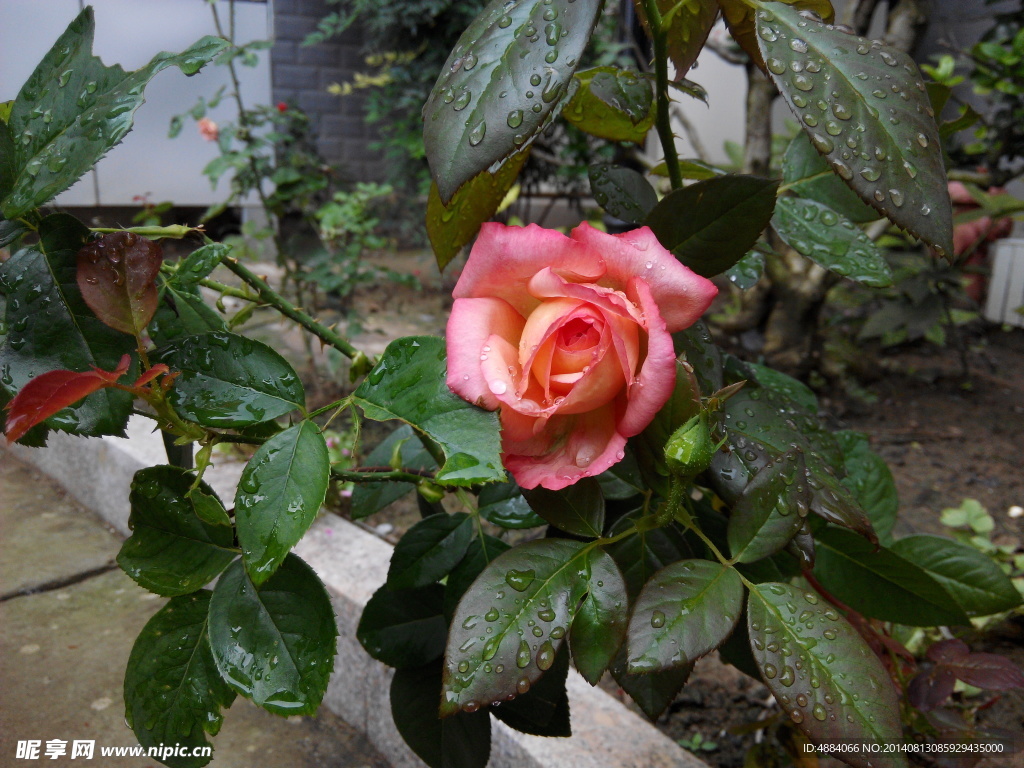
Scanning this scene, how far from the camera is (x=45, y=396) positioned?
41 centimetres

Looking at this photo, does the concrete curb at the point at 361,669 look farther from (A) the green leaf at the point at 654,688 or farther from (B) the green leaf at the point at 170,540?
(A) the green leaf at the point at 654,688

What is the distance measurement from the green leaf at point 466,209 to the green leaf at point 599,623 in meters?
0.26

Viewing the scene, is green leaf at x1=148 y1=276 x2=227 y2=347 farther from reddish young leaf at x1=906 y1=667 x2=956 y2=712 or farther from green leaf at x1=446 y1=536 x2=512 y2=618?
reddish young leaf at x1=906 y1=667 x2=956 y2=712

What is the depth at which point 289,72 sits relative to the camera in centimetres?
562

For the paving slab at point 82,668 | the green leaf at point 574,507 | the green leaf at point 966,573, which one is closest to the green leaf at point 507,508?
the green leaf at point 574,507

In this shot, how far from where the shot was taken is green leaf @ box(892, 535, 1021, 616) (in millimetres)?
888

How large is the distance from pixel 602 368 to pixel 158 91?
4384 millimetres

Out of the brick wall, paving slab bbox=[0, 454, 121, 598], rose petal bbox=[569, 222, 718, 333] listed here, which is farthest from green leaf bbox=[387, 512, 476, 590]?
the brick wall

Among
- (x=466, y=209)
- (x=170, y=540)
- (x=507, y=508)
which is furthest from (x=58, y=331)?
(x=507, y=508)

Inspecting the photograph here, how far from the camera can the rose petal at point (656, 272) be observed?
1.57 feet

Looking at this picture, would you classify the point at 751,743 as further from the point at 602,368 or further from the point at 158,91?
the point at 158,91

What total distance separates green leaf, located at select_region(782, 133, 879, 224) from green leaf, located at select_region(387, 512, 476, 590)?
0.46m

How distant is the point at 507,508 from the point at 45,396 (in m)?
0.41

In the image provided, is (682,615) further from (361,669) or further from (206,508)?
(361,669)
